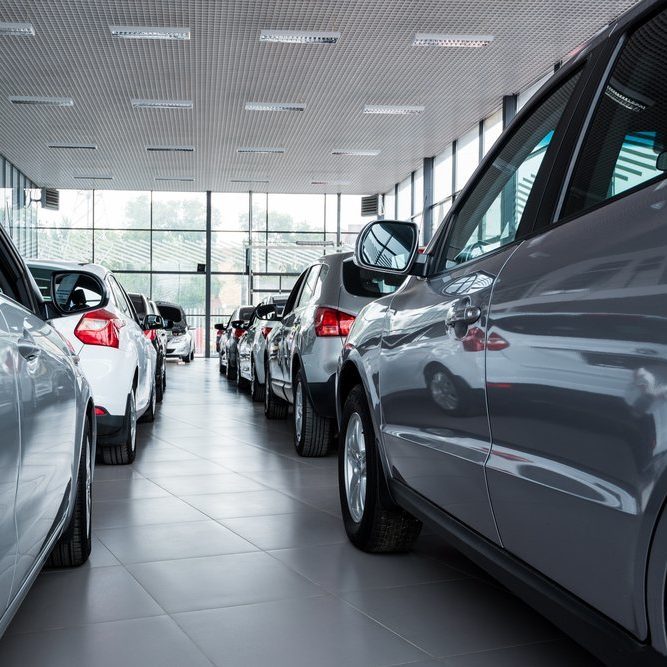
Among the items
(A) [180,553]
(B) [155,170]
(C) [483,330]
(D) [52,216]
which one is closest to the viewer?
(C) [483,330]

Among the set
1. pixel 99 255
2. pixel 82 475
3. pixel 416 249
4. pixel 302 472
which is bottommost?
pixel 302 472

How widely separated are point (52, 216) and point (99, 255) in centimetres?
195

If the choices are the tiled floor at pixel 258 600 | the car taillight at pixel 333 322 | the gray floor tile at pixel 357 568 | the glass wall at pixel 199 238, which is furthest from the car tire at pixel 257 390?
the glass wall at pixel 199 238

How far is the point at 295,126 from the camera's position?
19.1m

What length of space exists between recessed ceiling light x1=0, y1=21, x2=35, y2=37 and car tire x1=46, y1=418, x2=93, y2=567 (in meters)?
11.0

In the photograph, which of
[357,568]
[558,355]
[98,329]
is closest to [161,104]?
[98,329]

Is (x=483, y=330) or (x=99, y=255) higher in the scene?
(x=99, y=255)

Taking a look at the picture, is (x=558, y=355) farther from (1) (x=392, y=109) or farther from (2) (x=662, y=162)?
(1) (x=392, y=109)

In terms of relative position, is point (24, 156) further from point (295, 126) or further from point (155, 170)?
point (295, 126)

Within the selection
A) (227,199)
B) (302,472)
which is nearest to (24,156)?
(227,199)

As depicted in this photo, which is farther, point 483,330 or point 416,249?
point 416,249

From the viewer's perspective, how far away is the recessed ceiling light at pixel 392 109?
17266mm

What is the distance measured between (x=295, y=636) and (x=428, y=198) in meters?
21.3

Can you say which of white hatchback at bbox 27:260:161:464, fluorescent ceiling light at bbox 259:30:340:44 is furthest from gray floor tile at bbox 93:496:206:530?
fluorescent ceiling light at bbox 259:30:340:44
